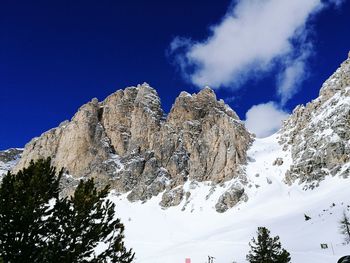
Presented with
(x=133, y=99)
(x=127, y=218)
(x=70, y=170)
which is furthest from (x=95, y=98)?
(x=127, y=218)

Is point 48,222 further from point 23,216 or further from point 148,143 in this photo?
point 148,143

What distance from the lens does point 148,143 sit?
155500 millimetres

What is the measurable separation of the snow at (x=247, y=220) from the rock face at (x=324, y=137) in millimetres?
4084

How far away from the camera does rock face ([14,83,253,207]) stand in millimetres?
132125

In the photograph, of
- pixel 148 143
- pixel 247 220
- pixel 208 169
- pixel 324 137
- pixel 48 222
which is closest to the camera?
pixel 48 222

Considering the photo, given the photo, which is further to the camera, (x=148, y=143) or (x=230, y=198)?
(x=148, y=143)

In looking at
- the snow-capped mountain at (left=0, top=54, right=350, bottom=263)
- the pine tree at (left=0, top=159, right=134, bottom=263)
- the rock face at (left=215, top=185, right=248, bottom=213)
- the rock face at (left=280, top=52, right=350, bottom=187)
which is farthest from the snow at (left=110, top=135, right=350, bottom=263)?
the pine tree at (left=0, top=159, right=134, bottom=263)

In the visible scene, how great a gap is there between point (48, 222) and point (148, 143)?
468ft

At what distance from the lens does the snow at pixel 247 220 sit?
60406mm

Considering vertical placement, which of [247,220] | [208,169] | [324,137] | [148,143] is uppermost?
[148,143]

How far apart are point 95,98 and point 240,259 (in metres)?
132

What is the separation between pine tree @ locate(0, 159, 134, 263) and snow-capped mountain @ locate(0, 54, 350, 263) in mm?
32869

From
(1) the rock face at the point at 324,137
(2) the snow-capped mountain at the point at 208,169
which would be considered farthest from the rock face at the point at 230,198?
(1) the rock face at the point at 324,137

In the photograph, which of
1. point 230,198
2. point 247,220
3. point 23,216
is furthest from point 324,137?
point 23,216
